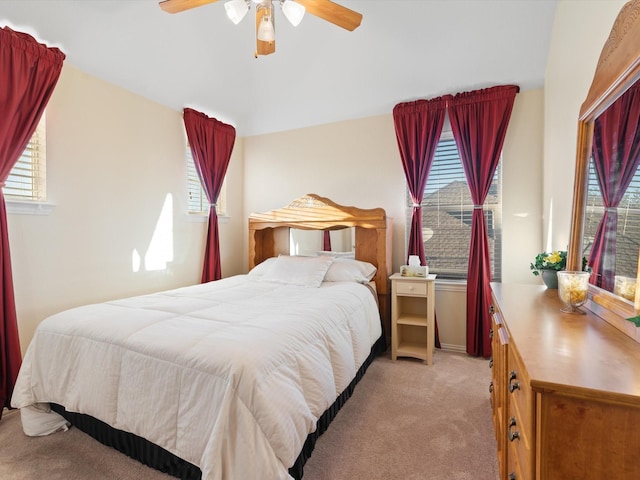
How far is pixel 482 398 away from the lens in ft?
7.61

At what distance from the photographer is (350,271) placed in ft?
10.2

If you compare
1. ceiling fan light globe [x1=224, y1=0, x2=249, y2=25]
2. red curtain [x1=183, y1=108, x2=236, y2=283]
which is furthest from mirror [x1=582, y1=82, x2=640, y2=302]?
red curtain [x1=183, y1=108, x2=236, y2=283]

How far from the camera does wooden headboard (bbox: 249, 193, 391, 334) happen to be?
324cm

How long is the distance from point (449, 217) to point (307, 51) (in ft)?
7.08

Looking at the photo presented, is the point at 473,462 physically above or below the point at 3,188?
below

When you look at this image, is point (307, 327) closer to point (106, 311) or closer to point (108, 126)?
point (106, 311)

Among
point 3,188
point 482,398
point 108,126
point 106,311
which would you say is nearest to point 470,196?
point 482,398

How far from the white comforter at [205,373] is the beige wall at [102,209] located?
79 centimetres

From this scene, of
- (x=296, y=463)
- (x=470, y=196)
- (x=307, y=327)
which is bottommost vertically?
(x=296, y=463)

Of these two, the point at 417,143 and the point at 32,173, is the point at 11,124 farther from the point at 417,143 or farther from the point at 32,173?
the point at 417,143

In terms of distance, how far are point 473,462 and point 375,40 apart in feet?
10.3

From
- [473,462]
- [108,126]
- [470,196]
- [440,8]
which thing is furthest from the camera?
[470,196]

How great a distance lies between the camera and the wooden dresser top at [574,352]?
2.29 ft

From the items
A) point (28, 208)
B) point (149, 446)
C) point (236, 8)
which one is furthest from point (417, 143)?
point (28, 208)
